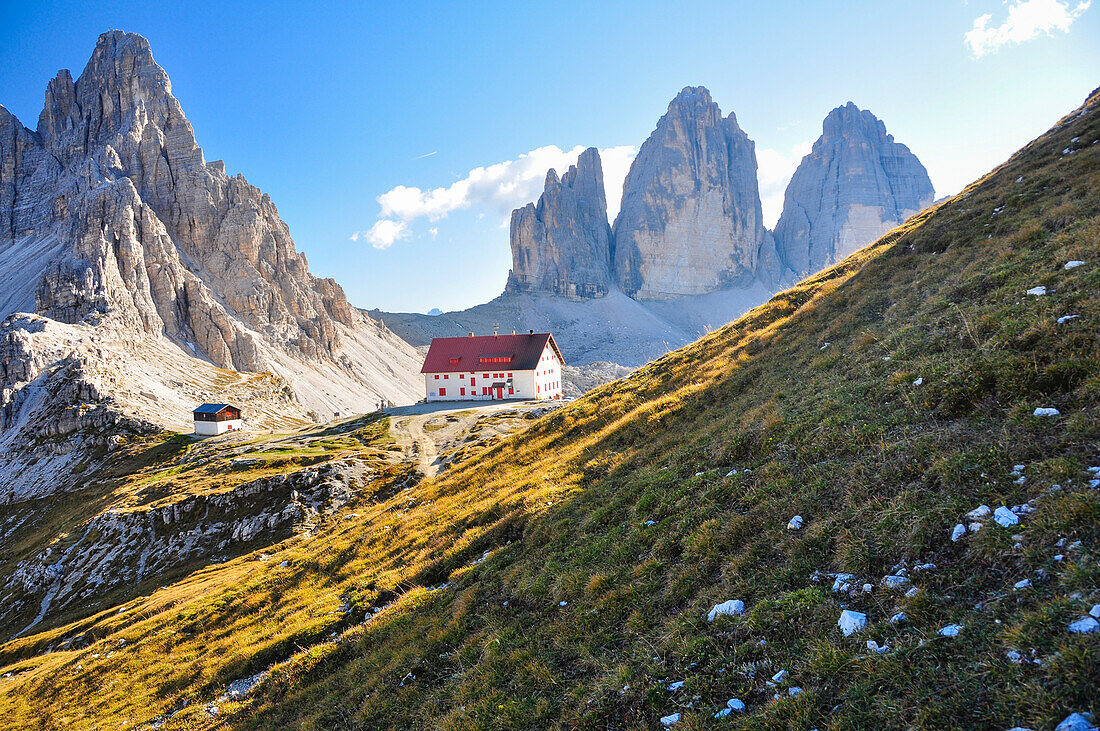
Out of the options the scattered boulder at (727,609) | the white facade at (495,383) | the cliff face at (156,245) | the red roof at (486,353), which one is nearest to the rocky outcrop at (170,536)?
the white facade at (495,383)

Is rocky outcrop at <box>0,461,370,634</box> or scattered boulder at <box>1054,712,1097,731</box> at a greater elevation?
scattered boulder at <box>1054,712,1097,731</box>

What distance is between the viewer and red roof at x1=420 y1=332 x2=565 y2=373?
83.4 m

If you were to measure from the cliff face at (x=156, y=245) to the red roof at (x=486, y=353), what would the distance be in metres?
66.2

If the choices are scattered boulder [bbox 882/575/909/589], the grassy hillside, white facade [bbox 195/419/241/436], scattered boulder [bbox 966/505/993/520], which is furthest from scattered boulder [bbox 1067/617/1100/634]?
white facade [bbox 195/419/241/436]

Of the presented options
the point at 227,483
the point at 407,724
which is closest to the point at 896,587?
the point at 407,724

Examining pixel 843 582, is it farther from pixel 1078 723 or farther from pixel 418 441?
pixel 418 441

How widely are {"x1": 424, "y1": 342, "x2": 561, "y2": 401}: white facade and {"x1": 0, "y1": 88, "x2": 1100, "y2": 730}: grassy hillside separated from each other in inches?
2318

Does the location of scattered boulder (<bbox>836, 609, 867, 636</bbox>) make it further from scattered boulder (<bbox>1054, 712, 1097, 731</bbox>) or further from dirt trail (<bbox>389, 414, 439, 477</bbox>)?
dirt trail (<bbox>389, 414, 439, 477</bbox>)

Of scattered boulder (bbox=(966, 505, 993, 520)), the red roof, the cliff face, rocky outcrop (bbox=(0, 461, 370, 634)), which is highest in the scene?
the cliff face

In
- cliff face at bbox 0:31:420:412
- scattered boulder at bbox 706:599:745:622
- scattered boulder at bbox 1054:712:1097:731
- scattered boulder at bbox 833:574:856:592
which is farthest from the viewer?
cliff face at bbox 0:31:420:412

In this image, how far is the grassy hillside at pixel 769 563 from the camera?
5719mm

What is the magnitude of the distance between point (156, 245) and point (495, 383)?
123 m

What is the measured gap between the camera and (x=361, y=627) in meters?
14.5

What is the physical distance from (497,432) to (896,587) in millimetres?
49865
